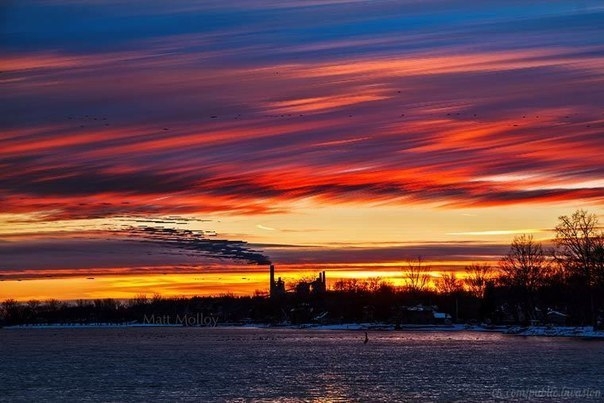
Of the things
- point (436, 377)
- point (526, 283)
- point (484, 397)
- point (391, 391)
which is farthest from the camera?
point (526, 283)

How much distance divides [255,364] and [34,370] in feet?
67.4

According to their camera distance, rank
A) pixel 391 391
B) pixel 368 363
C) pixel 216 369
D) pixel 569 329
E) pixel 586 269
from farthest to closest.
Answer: pixel 569 329
pixel 586 269
pixel 368 363
pixel 216 369
pixel 391 391

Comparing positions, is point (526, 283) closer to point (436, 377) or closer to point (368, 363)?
point (368, 363)

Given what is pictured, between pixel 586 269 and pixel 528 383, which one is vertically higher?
pixel 586 269

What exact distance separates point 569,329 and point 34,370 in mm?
100477

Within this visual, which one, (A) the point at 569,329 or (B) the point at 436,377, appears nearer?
(B) the point at 436,377

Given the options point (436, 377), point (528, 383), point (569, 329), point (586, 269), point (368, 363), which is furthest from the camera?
point (569, 329)

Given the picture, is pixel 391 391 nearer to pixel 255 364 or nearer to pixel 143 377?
pixel 143 377

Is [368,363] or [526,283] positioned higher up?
[526,283]

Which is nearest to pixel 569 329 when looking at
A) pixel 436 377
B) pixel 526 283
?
pixel 526 283

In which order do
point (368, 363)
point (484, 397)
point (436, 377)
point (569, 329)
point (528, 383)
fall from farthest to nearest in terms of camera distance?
1. point (569, 329)
2. point (368, 363)
3. point (436, 377)
4. point (528, 383)
5. point (484, 397)

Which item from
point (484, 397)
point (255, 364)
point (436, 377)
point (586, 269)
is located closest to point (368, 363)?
point (255, 364)

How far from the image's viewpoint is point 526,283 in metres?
178

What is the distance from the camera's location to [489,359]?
96125mm
